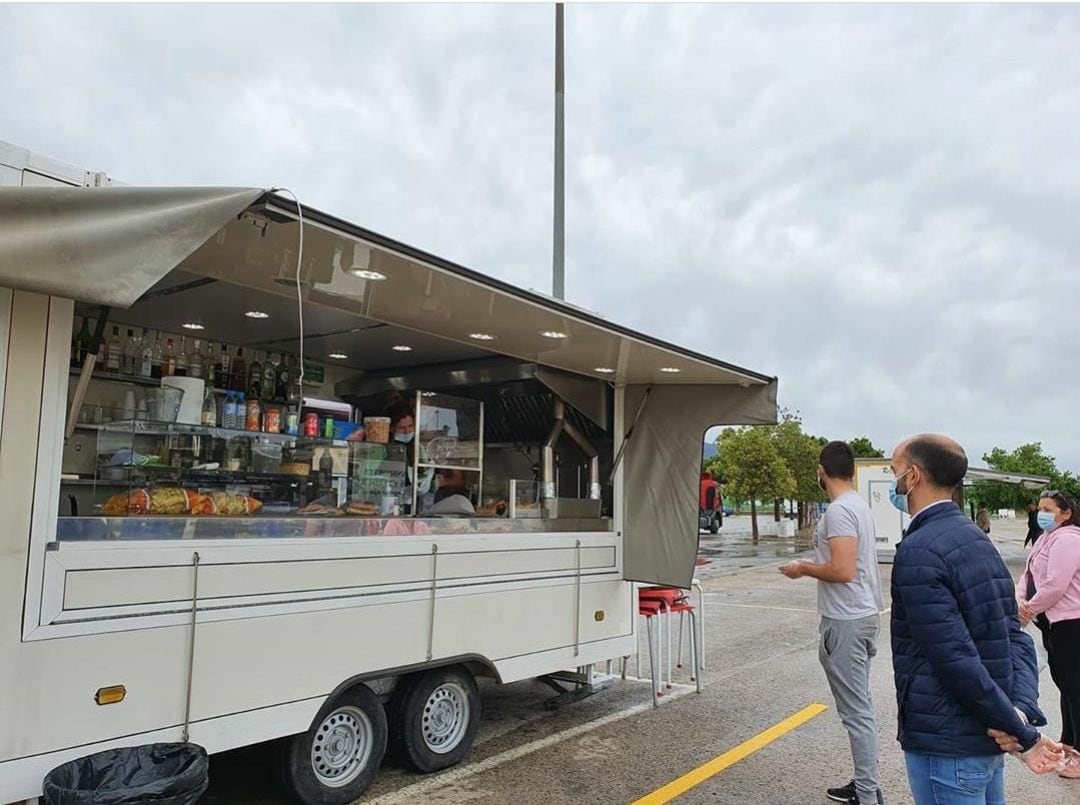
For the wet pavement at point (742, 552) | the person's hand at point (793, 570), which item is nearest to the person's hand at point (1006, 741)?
the person's hand at point (793, 570)

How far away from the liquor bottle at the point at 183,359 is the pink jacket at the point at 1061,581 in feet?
18.4

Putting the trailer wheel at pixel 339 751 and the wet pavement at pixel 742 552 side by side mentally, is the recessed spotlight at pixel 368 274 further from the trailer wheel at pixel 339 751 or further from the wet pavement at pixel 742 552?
the wet pavement at pixel 742 552

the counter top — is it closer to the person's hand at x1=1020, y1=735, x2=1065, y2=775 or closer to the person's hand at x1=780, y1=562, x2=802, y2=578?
the person's hand at x1=780, y1=562, x2=802, y2=578

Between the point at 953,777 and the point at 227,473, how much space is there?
11.3 ft

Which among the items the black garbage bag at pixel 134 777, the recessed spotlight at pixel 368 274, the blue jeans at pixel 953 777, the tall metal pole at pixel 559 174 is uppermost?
the tall metal pole at pixel 559 174

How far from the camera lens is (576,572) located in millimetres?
5512

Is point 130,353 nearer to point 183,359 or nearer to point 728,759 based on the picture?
point 183,359

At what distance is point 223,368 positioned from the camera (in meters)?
6.20

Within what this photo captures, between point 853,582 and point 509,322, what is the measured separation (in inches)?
91.9

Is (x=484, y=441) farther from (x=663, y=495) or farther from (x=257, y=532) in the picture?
(x=257, y=532)

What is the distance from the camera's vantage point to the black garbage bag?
8.70 ft

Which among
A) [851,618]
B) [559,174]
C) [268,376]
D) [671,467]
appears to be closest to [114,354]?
[268,376]

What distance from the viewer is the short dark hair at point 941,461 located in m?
2.50

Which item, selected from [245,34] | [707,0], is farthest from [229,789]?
[707,0]
